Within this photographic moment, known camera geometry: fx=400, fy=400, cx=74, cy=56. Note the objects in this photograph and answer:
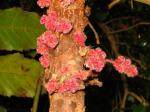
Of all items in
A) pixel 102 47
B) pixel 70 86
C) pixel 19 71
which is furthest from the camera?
pixel 102 47

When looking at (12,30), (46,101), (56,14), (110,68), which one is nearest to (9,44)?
(12,30)

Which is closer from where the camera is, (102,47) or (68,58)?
(68,58)

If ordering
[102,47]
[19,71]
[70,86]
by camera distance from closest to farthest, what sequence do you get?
[70,86] < [19,71] < [102,47]

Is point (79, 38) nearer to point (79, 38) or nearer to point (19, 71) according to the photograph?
point (79, 38)

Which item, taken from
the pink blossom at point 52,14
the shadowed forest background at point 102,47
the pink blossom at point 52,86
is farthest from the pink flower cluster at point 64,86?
the shadowed forest background at point 102,47

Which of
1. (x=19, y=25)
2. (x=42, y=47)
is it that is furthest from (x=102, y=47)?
(x=42, y=47)

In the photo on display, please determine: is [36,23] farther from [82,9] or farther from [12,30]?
[82,9]

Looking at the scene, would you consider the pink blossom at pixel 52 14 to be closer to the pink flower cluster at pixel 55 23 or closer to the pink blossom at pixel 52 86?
the pink flower cluster at pixel 55 23
